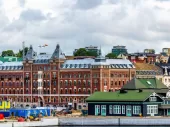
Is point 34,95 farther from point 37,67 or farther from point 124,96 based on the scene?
point 124,96

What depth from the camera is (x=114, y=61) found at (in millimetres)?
164250

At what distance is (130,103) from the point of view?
13062 centimetres

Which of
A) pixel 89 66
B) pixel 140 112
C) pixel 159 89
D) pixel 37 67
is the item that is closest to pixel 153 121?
pixel 140 112

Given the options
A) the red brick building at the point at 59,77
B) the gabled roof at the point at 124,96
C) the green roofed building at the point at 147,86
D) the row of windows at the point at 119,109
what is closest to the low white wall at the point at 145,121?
the gabled roof at the point at 124,96

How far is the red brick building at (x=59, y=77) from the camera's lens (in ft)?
529

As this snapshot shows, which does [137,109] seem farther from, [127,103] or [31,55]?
[31,55]

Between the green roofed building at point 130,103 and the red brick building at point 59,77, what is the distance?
78.4 feet

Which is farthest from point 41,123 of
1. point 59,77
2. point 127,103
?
point 59,77

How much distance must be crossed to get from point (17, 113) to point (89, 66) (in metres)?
33.1

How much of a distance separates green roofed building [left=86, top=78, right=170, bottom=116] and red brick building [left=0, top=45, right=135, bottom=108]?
23.9 metres

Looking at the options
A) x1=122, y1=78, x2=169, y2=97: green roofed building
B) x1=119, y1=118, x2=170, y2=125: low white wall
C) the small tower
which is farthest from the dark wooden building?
the small tower

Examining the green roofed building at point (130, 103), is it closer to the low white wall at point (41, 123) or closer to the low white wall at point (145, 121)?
the low white wall at point (145, 121)

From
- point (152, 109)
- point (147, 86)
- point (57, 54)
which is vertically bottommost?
point (152, 109)

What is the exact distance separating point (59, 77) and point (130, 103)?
38.3 m
